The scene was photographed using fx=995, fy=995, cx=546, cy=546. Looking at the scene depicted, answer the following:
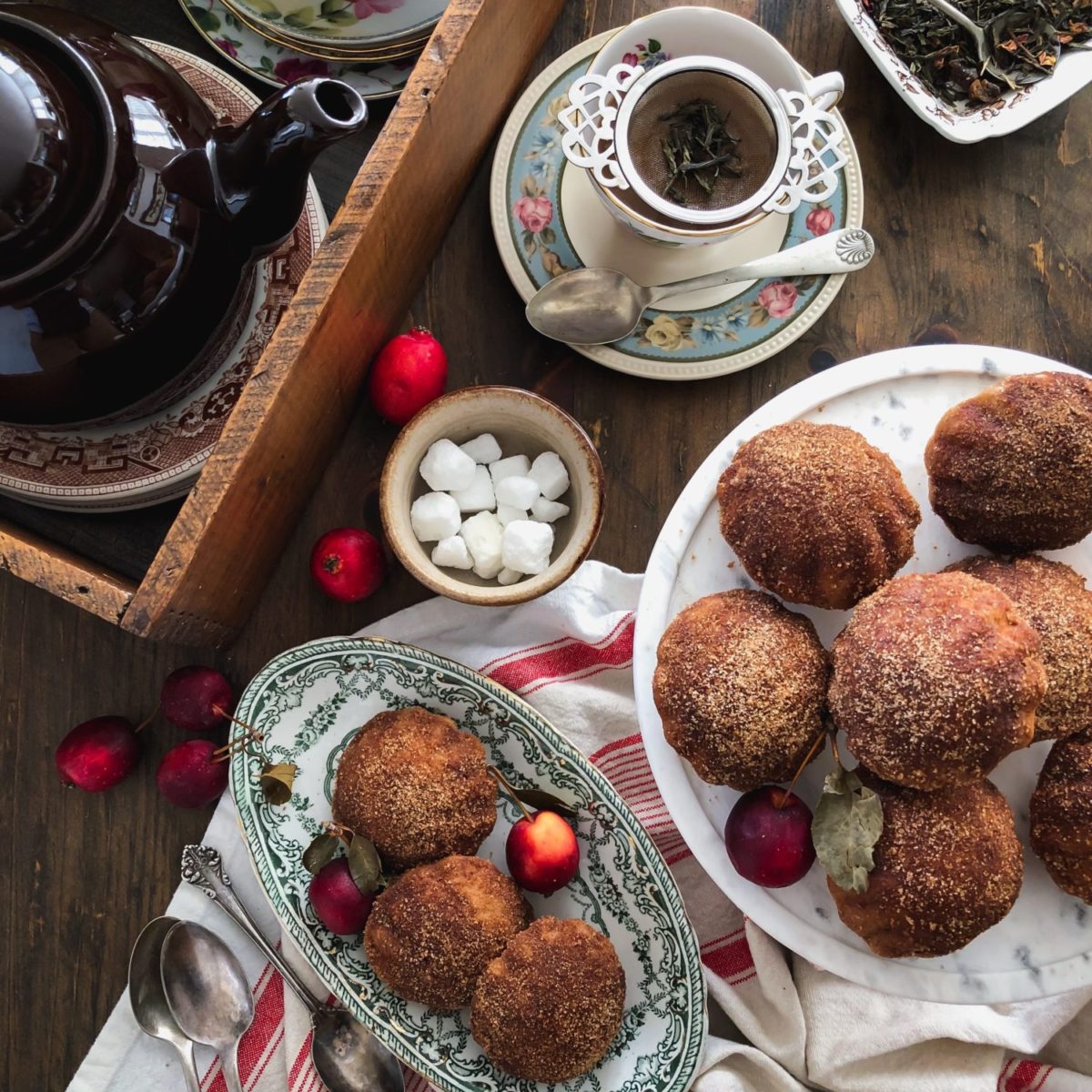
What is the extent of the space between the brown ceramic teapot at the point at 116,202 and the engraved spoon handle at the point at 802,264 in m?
0.43

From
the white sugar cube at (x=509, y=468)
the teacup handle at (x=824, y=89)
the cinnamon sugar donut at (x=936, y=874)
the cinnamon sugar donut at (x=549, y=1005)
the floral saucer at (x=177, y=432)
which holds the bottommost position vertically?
the cinnamon sugar donut at (x=549, y=1005)

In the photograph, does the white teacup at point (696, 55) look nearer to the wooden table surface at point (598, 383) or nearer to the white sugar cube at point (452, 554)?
the wooden table surface at point (598, 383)

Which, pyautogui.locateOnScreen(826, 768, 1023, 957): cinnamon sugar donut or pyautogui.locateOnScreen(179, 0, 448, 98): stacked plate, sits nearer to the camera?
pyautogui.locateOnScreen(826, 768, 1023, 957): cinnamon sugar donut

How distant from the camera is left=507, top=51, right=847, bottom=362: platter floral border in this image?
3.51ft

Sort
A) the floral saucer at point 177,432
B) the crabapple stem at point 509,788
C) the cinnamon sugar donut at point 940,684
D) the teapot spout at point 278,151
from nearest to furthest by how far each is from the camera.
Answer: the teapot spout at point 278,151, the cinnamon sugar donut at point 940,684, the floral saucer at point 177,432, the crabapple stem at point 509,788

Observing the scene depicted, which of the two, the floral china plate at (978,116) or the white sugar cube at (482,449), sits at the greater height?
the floral china plate at (978,116)

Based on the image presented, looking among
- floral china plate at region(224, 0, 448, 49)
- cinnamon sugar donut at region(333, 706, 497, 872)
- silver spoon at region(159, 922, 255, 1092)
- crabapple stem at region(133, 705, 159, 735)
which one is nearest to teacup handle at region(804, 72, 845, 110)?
floral china plate at region(224, 0, 448, 49)

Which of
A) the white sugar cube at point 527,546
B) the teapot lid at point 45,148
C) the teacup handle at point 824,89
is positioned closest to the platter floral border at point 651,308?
the teacup handle at point 824,89

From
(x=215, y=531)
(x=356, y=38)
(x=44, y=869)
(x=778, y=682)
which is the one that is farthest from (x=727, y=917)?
(x=356, y=38)

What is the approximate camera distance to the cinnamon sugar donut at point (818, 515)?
88cm

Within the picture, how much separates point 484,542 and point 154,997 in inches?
24.7

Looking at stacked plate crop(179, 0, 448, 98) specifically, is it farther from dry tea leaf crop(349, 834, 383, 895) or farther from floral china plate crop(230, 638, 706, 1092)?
dry tea leaf crop(349, 834, 383, 895)

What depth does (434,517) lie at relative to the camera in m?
1.04

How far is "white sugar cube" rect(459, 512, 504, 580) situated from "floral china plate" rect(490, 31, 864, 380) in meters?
0.21
